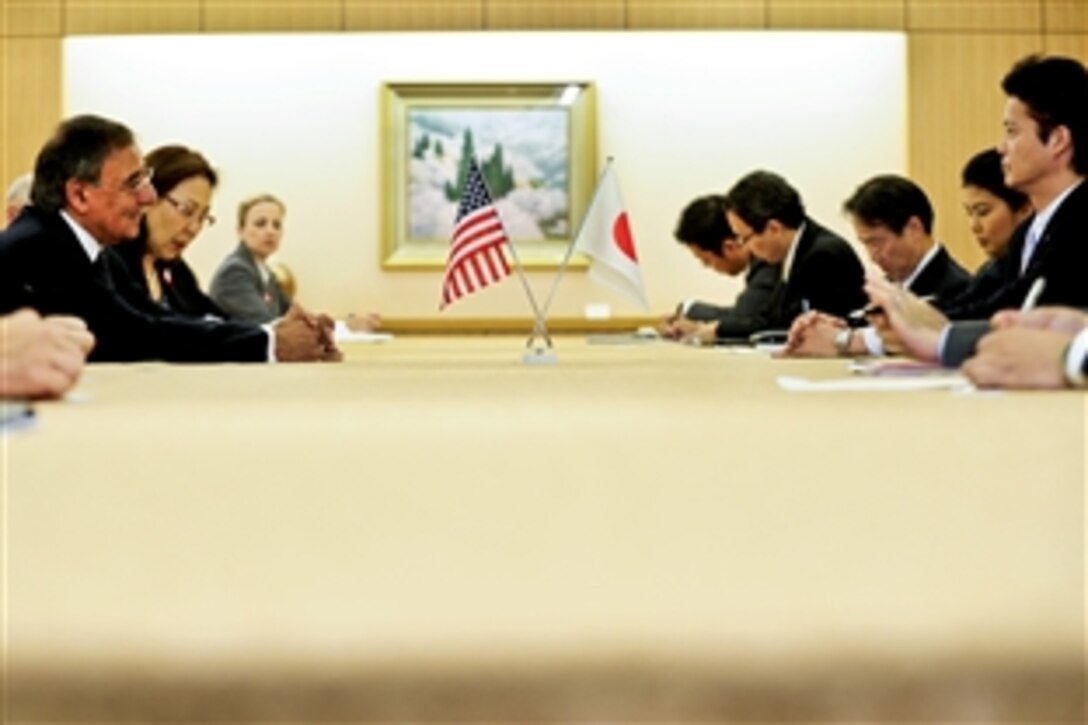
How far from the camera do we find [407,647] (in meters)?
1.13

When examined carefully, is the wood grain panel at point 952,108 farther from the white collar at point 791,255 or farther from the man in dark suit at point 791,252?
the white collar at point 791,255

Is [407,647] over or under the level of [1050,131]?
under

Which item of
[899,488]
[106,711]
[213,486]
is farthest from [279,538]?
[899,488]

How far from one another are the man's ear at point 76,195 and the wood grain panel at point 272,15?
4413 mm

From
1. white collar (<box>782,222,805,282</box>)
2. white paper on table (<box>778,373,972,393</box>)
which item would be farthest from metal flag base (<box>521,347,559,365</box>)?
white collar (<box>782,222,805,282</box>)

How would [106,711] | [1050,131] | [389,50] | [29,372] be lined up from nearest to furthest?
[106,711], [29,372], [1050,131], [389,50]

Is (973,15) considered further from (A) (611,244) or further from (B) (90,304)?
(B) (90,304)

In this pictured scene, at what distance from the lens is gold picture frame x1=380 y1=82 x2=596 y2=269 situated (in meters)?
8.43

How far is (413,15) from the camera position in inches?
337

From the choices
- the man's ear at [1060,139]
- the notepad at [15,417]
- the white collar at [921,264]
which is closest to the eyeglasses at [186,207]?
the white collar at [921,264]

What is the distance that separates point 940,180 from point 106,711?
26.4 feet

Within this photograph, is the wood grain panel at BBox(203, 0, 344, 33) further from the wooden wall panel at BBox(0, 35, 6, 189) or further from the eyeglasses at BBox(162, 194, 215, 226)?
the eyeglasses at BBox(162, 194, 215, 226)

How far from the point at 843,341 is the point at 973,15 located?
5010mm

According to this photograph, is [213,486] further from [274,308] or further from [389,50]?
[389,50]
